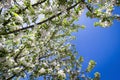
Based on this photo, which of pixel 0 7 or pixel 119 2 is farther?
pixel 0 7

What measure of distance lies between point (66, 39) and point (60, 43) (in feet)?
1.70

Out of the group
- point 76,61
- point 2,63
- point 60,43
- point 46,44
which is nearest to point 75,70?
point 76,61

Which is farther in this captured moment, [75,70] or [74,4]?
[75,70]

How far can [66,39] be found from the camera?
16.7 metres

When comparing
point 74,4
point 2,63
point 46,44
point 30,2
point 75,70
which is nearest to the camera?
point 74,4

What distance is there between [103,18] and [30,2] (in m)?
2.12

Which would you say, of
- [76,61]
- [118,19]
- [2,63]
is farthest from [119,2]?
[76,61]

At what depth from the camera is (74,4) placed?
7656mm

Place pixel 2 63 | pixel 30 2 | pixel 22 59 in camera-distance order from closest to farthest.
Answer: pixel 30 2, pixel 2 63, pixel 22 59

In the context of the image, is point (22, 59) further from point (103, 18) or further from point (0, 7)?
point (103, 18)

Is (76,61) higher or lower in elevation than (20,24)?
higher

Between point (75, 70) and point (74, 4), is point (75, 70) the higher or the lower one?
the higher one

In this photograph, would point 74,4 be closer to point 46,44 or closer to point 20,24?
point 20,24

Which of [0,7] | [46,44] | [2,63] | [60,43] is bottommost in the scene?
[2,63]
